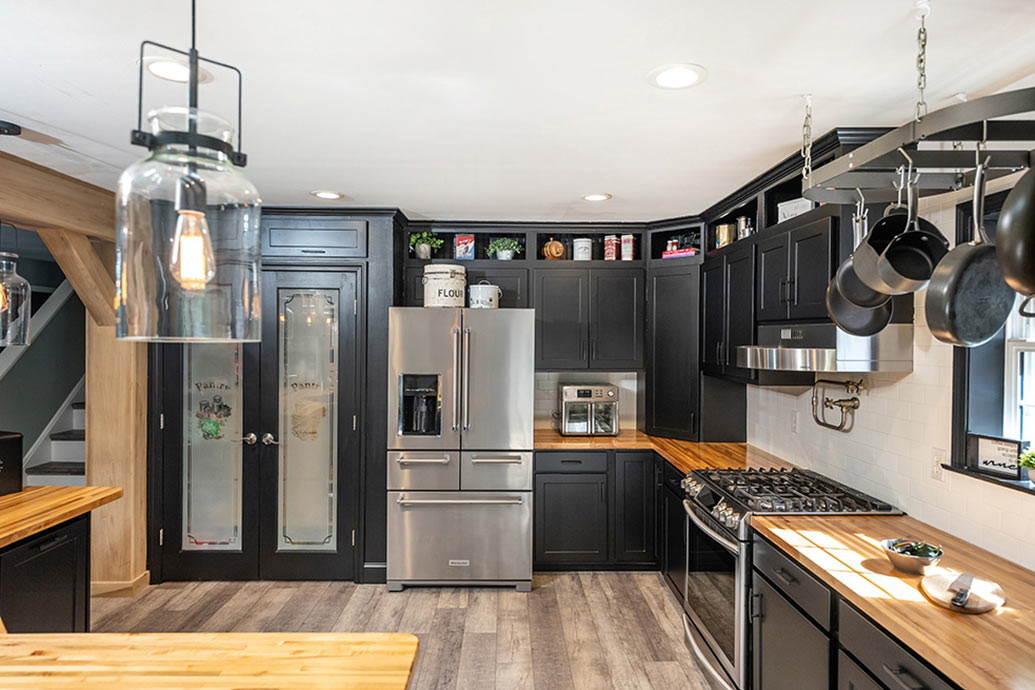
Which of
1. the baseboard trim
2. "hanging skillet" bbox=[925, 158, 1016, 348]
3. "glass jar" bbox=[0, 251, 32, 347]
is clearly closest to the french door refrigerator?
the baseboard trim

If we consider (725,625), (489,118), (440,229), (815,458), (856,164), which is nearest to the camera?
(856,164)

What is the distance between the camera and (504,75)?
6.20 ft

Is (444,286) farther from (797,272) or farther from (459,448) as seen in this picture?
(797,272)

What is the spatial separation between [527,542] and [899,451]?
2191mm

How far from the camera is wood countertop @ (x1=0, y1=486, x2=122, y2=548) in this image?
234 cm

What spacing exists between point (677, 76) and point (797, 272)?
4.09 feet

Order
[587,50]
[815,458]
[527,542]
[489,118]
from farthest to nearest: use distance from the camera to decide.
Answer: [527,542] < [815,458] < [489,118] < [587,50]

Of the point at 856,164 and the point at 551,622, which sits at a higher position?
the point at 856,164

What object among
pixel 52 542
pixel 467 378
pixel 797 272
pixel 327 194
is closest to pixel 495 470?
pixel 467 378

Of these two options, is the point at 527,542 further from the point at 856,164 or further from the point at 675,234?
the point at 856,164

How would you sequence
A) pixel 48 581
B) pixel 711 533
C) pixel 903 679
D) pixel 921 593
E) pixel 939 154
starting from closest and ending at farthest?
pixel 939 154 → pixel 903 679 → pixel 921 593 → pixel 48 581 → pixel 711 533

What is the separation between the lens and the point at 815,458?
3264 millimetres

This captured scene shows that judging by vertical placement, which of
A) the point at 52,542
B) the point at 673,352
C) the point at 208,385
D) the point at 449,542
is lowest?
the point at 449,542

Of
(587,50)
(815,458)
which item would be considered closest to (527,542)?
(815,458)
